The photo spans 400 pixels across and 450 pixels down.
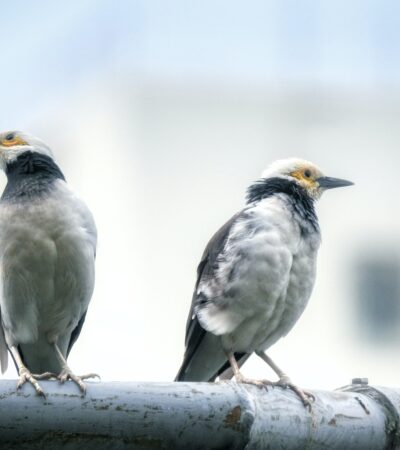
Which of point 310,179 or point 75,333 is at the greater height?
point 310,179

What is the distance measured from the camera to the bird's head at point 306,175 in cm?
779

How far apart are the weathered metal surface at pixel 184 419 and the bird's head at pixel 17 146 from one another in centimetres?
326

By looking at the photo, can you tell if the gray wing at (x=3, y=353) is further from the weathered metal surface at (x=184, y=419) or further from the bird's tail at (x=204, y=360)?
the weathered metal surface at (x=184, y=419)

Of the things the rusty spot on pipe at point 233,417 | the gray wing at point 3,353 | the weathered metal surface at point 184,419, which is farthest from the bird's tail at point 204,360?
the rusty spot on pipe at point 233,417

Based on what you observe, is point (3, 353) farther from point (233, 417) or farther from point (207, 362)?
point (233, 417)

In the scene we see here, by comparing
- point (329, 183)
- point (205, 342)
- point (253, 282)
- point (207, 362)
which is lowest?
point (207, 362)

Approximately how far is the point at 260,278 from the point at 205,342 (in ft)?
2.28

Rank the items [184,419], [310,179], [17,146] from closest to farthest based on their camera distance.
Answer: [184,419], [17,146], [310,179]

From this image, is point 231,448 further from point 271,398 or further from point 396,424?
point 396,424

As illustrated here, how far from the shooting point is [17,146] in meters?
7.29

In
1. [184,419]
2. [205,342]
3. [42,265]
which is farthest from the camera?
[205,342]

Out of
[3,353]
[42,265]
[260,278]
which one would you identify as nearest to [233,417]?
[42,265]

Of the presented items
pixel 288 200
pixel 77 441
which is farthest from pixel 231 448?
pixel 288 200

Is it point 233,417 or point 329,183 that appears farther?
point 329,183
